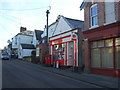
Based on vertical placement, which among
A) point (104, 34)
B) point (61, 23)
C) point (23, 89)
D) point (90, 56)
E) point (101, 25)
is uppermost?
point (61, 23)

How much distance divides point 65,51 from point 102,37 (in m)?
7.20

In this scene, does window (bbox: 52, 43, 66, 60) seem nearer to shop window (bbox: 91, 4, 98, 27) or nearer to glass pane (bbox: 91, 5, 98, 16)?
shop window (bbox: 91, 4, 98, 27)

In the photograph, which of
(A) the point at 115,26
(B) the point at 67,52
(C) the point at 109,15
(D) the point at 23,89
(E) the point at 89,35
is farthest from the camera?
(B) the point at 67,52

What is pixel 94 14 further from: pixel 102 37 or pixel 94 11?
pixel 102 37

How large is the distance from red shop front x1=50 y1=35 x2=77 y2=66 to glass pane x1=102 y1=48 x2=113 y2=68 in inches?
186

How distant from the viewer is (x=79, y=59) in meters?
18.2

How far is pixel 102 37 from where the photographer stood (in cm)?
1389

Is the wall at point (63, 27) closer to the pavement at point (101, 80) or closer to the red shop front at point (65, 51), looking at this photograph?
the red shop front at point (65, 51)

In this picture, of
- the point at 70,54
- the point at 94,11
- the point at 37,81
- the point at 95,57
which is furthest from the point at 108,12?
the point at 37,81

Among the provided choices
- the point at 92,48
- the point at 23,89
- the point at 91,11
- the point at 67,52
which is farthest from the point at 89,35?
the point at 23,89

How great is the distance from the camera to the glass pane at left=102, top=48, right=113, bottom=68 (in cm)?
1328

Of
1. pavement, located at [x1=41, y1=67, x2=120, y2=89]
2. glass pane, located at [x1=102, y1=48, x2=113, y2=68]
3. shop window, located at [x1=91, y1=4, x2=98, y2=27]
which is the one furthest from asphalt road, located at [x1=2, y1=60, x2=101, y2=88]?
shop window, located at [x1=91, y1=4, x2=98, y2=27]

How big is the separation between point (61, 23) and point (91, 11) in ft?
25.0

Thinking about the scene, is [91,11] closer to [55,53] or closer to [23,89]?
[55,53]
